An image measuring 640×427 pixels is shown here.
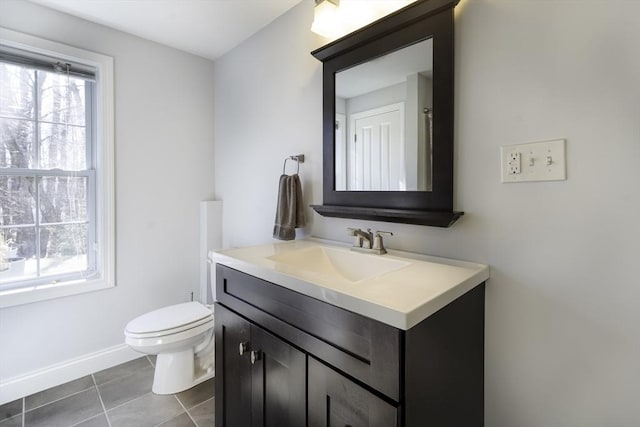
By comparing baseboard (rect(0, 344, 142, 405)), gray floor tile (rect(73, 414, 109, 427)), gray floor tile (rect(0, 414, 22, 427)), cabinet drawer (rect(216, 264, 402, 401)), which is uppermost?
cabinet drawer (rect(216, 264, 402, 401))

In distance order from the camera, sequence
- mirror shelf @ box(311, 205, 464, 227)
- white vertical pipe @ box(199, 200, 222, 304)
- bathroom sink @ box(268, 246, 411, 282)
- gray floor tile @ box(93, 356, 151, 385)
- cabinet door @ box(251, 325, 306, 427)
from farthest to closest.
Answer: white vertical pipe @ box(199, 200, 222, 304) < gray floor tile @ box(93, 356, 151, 385) < bathroom sink @ box(268, 246, 411, 282) < mirror shelf @ box(311, 205, 464, 227) < cabinet door @ box(251, 325, 306, 427)

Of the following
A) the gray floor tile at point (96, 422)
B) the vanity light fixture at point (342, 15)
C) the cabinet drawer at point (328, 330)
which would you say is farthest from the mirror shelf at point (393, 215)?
the gray floor tile at point (96, 422)

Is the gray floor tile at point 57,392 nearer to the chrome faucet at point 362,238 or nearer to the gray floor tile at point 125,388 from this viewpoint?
the gray floor tile at point 125,388

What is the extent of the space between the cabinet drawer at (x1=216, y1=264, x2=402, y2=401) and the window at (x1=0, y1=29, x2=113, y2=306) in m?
1.45

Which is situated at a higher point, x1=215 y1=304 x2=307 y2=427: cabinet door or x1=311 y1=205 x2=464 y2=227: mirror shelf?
x1=311 y1=205 x2=464 y2=227: mirror shelf

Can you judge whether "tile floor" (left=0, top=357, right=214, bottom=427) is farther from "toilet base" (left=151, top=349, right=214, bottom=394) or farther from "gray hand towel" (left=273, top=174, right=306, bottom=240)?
"gray hand towel" (left=273, top=174, right=306, bottom=240)

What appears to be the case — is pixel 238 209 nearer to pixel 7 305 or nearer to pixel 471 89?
pixel 7 305

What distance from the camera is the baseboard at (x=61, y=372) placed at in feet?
5.74

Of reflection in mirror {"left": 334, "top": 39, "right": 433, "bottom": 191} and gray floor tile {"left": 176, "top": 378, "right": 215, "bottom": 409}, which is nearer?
reflection in mirror {"left": 334, "top": 39, "right": 433, "bottom": 191}

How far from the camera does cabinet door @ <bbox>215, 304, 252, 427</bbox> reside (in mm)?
1207

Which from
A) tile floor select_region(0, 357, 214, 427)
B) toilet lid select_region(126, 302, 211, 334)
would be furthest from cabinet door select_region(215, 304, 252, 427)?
toilet lid select_region(126, 302, 211, 334)

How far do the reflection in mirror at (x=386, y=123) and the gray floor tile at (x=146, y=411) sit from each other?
4.97ft

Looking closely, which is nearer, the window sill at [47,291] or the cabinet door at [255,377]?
the cabinet door at [255,377]

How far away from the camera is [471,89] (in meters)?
1.09
